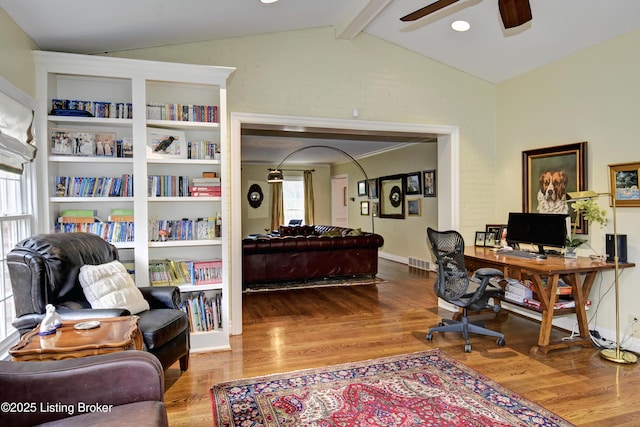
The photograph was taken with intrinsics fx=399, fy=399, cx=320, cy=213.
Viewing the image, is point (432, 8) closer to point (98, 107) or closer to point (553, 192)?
point (553, 192)

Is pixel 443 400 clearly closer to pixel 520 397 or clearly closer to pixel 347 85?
pixel 520 397

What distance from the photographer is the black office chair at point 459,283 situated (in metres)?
3.44

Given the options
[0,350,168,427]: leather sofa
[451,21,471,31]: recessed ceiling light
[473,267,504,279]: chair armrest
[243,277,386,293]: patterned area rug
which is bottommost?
[243,277,386,293]: patterned area rug

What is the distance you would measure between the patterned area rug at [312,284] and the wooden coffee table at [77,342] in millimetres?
3628

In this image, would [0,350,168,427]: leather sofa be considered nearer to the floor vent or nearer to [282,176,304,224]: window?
the floor vent

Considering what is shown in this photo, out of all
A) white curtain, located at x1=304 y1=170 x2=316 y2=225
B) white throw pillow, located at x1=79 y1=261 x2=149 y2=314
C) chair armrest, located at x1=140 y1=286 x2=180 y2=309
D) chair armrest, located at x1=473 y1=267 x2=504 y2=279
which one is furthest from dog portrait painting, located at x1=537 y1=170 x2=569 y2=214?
white curtain, located at x1=304 y1=170 x2=316 y2=225

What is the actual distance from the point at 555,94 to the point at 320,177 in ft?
26.1

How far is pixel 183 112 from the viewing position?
352 cm

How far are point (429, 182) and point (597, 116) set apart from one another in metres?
3.77

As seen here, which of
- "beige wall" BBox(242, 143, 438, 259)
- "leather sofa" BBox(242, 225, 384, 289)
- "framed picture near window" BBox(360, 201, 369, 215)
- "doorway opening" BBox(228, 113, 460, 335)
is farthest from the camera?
"framed picture near window" BBox(360, 201, 369, 215)

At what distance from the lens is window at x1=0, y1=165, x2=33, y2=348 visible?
8.54 feet

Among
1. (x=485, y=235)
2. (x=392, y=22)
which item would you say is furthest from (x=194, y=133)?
(x=485, y=235)

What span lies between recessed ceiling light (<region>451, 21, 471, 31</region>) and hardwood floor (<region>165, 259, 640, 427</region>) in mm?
2884

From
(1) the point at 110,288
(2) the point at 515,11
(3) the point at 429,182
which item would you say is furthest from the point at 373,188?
(1) the point at 110,288
